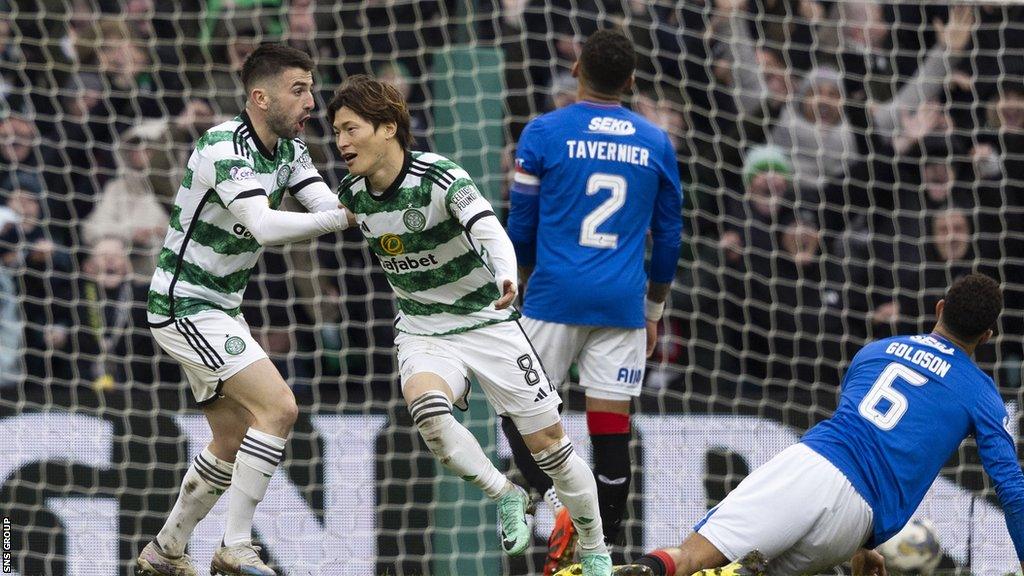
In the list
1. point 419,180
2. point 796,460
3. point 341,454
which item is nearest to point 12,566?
point 341,454

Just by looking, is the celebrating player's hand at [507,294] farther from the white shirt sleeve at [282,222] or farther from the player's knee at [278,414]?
the player's knee at [278,414]

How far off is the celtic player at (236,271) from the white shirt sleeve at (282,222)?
0.05 feet

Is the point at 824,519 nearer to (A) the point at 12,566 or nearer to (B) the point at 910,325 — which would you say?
(B) the point at 910,325

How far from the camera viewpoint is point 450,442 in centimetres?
504

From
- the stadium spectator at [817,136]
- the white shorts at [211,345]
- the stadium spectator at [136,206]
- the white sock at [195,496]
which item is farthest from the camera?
the stadium spectator at [817,136]

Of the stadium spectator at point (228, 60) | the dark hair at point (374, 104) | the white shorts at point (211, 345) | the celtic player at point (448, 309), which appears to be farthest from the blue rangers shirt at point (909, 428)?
the stadium spectator at point (228, 60)

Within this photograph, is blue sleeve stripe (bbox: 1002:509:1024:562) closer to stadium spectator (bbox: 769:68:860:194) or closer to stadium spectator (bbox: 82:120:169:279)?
stadium spectator (bbox: 769:68:860:194)

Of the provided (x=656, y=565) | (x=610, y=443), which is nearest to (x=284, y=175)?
(x=610, y=443)

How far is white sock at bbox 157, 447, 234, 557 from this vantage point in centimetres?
552

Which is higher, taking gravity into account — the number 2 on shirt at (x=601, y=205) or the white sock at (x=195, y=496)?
the number 2 on shirt at (x=601, y=205)

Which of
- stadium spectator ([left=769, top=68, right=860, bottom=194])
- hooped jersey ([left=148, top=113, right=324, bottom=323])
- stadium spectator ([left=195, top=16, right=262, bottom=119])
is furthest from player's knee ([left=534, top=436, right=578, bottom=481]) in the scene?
stadium spectator ([left=195, top=16, right=262, bottom=119])

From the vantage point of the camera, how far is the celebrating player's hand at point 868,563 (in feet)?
17.0

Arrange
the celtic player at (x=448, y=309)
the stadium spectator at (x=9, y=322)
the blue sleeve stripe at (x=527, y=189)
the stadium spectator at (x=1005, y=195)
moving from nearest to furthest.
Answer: the celtic player at (x=448, y=309), the blue sleeve stripe at (x=527, y=189), the stadium spectator at (x=9, y=322), the stadium spectator at (x=1005, y=195)

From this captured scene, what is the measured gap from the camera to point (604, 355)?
19.4 ft
